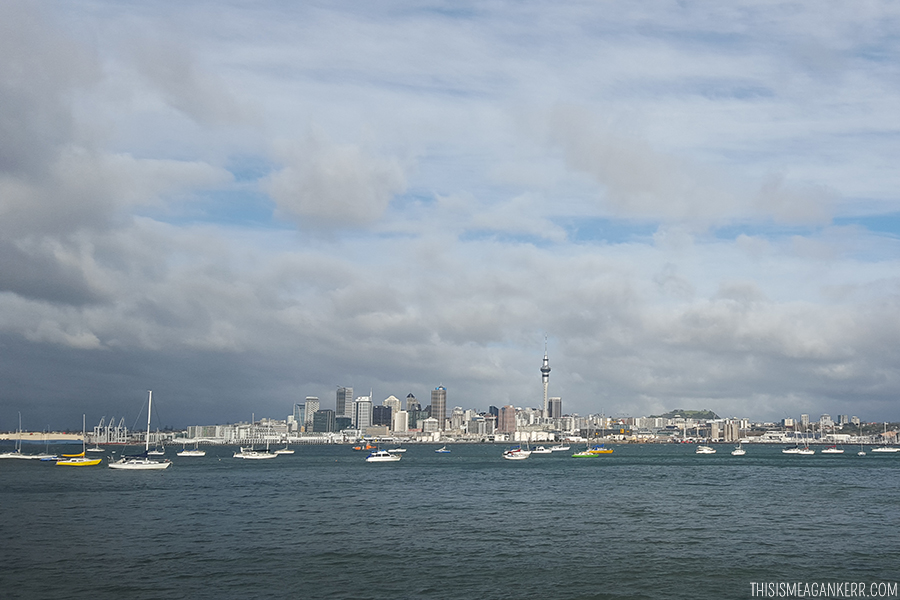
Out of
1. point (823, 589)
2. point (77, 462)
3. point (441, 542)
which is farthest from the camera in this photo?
point (77, 462)

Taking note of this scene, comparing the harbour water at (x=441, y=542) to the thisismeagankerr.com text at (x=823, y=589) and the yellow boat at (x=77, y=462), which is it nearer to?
the thisismeagankerr.com text at (x=823, y=589)

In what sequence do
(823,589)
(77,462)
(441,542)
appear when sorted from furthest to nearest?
(77,462) → (441,542) → (823,589)

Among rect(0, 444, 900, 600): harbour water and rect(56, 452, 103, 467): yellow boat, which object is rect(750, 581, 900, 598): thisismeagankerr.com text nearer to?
rect(0, 444, 900, 600): harbour water

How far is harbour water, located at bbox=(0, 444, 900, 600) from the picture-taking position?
39.3m

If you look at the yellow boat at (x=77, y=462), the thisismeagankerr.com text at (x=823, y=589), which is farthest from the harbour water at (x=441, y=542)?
the yellow boat at (x=77, y=462)

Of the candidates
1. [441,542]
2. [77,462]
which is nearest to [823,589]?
[441,542]

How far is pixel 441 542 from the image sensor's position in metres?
52.8

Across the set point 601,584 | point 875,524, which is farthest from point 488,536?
point 875,524

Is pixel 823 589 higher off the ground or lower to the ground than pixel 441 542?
higher

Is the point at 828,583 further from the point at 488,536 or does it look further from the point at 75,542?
the point at 75,542

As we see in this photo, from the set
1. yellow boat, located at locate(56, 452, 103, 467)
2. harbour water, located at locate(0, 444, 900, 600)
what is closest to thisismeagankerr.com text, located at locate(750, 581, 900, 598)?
harbour water, located at locate(0, 444, 900, 600)

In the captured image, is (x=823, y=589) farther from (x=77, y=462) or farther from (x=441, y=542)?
(x=77, y=462)

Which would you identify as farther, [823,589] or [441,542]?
[441,542]

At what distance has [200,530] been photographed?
194ft
